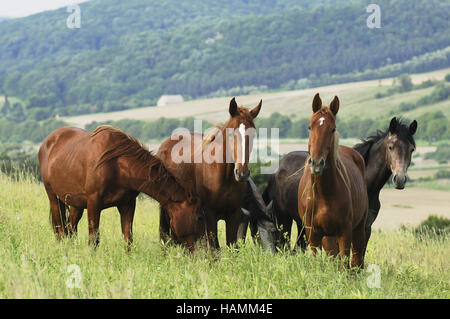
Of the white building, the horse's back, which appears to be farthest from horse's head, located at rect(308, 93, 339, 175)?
the white building

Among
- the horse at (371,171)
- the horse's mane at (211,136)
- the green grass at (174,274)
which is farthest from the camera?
the horse at (371,171)

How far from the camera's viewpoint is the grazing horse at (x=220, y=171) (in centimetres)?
721

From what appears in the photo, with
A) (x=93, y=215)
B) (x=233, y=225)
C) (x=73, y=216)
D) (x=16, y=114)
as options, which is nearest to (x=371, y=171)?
(x=233, y=225)

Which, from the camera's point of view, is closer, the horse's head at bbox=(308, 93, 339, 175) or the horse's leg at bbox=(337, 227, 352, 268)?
Result: the horse's head at bbox=(308, 93, 339, 175)

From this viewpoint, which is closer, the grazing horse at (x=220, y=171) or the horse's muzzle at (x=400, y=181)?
the grazing horse at (x=220, y=171)

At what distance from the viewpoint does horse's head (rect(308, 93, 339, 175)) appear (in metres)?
6.11

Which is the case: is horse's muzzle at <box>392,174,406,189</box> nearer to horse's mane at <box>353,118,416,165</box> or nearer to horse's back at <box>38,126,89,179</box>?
horse's mane at <box>353,118,416,165</box>

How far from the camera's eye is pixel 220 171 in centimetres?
756

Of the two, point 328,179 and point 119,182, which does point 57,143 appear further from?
point 328,179

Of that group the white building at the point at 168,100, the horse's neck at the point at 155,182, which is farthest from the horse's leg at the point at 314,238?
the white building at the point at 168,100

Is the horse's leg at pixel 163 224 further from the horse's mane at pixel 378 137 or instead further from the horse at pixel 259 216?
the horse's mane at pixel 378 137

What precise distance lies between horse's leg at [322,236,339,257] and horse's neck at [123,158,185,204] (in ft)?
5.73

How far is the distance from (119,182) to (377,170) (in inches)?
146
